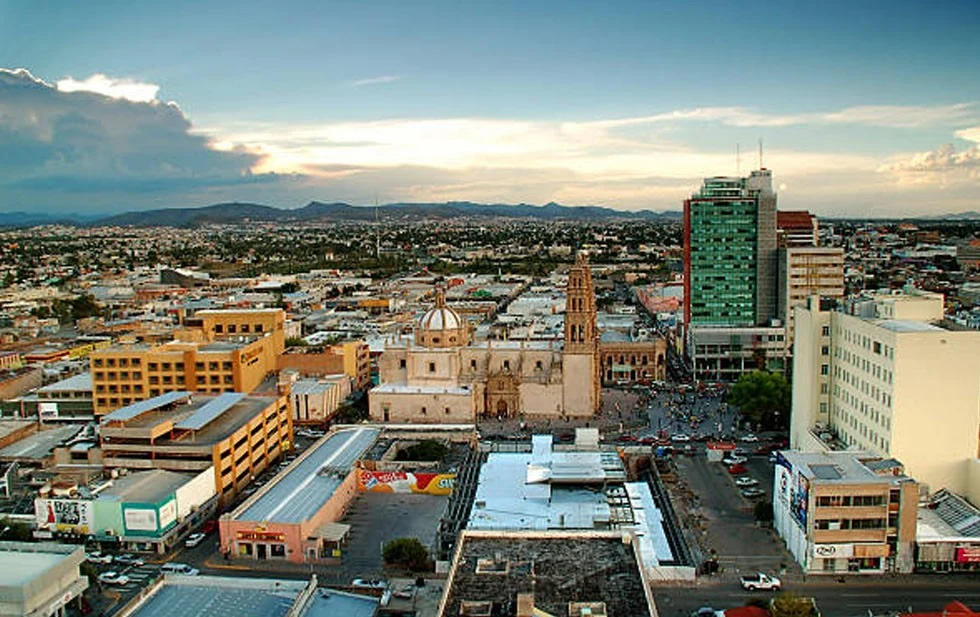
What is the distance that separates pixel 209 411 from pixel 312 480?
22.7ft

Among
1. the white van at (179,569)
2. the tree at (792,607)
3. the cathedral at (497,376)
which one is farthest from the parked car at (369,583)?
the cathedral at (497,376)

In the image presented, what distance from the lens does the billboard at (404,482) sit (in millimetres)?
41344

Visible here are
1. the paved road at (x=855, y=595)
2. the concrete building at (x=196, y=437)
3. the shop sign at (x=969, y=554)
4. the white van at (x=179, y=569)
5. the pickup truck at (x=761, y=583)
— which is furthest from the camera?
the concrete building at (x=196, y=437)

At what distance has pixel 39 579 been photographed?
26.9 meters

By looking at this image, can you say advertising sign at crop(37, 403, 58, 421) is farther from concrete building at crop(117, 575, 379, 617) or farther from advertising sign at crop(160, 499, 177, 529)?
concrete building at crop(117, 575, 379, 617)

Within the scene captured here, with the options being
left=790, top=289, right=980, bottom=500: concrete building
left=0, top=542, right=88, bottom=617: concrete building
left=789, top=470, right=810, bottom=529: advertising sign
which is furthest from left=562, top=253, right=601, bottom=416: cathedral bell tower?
left=0, top=542, right=88, bottom=617: concrete building

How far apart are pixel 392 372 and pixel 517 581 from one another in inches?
1445

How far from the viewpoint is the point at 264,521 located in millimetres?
34156

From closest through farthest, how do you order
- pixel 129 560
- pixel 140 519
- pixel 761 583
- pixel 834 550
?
1. pixel 761 583
2. pixel 834 550
3. pixel 129 560
4. pixel 140 519

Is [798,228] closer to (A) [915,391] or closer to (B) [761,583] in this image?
(A) [915,391]

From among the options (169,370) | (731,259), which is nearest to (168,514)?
(169,370)

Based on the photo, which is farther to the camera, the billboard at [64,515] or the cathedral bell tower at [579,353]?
the cathedral bell tower at [579,353]

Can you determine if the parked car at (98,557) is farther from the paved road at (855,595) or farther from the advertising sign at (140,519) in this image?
the paved road at (855,595)

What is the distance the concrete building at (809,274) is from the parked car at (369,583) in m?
50.5
